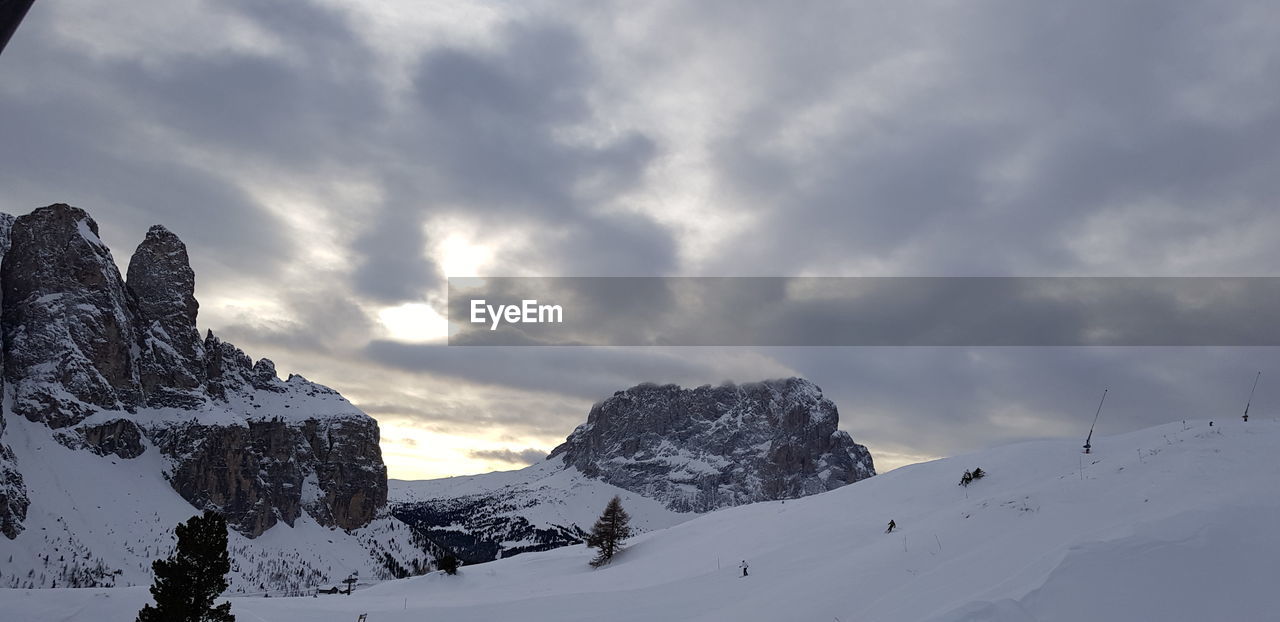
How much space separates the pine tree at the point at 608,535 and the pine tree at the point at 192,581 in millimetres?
23837

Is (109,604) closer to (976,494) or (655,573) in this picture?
(655,573)

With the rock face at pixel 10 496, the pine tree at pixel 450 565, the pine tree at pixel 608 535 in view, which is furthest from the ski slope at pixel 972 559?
the rock face at pixel 10 496

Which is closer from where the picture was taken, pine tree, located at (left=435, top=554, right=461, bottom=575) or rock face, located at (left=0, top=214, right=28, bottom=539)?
pine tree, located at (left=435, top=554, right=461, bottom=575)

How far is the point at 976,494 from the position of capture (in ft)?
94.3

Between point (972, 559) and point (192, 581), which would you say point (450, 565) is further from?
point (972, 559)

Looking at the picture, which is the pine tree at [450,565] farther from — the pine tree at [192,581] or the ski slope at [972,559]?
the pine tree at [192,581]

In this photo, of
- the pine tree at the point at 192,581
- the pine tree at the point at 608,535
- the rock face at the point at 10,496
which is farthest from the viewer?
the rock face at the point at 10,496

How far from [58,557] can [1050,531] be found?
215 meters

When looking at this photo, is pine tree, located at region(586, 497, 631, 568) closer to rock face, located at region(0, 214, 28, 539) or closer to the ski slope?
the ski slope

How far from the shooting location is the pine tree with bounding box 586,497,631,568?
47.5 meters

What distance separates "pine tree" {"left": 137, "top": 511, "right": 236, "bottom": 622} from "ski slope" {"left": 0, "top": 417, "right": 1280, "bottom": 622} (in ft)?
13.4

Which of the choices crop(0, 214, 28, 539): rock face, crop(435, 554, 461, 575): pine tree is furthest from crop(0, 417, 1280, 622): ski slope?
crop(0, 214, 28, 539): rock face

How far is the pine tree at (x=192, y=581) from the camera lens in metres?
25.5

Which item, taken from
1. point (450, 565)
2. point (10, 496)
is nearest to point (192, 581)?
point (450, 565)
